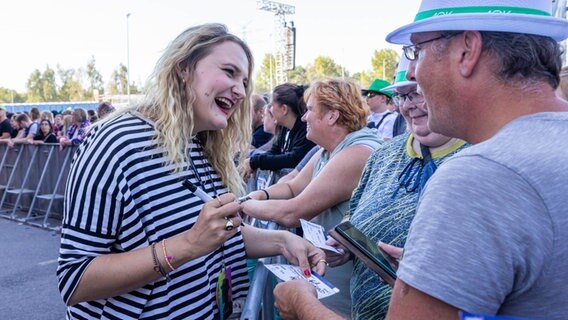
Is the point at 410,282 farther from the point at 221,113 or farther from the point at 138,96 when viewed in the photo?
the point at 138,96

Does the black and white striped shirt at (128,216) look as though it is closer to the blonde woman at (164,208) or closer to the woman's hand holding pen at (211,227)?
the blonde woman at (164,208)

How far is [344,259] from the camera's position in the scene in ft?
7.40

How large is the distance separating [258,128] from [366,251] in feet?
17.9

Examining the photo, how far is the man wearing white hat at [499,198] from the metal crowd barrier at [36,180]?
7.99 m

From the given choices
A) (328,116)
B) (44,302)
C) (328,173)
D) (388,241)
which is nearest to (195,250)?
(388,241)

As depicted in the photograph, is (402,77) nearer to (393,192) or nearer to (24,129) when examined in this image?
(393,192)

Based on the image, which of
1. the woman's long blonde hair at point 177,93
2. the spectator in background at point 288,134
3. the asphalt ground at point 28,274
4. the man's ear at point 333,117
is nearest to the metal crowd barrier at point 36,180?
the asphalt ground at point 28,274

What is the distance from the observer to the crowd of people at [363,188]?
859 millimetres

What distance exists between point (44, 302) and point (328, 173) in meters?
3.63

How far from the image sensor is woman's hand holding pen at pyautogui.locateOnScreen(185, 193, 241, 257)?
158cm

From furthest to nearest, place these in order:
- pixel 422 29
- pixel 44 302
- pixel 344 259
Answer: pixel 44 302 < pixel 344 259 < pixel 422 29

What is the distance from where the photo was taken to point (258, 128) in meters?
6.98

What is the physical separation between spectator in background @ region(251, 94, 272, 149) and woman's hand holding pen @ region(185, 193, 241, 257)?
513 centimetres

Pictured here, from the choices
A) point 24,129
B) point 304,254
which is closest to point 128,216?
point 304,254
